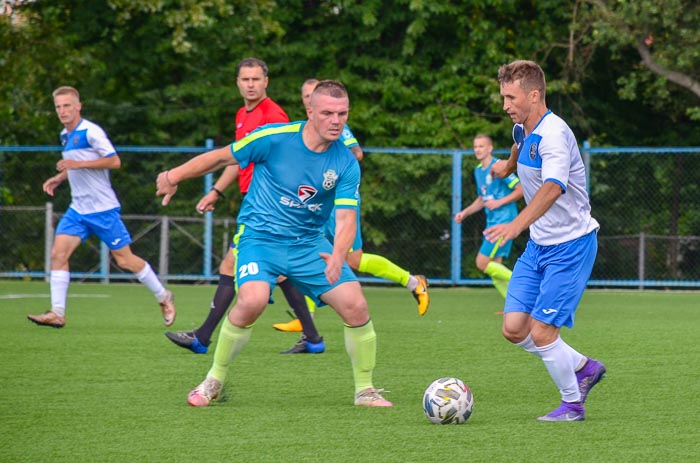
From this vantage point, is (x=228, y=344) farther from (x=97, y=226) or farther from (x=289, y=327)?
(x=97, y=226)

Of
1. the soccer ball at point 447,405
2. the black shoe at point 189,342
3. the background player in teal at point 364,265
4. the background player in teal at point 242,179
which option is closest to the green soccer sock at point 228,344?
the soccer ball at point 447,405

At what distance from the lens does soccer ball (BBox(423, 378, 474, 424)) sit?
229 inches

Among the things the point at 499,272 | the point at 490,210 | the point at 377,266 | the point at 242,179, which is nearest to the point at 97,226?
the point at 242,179

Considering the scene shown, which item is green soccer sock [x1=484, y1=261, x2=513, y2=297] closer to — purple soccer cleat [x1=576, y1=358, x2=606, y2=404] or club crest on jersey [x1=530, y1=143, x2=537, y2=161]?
purple soccer cleat [x1=576, y1=358, x2=606, y2=404]

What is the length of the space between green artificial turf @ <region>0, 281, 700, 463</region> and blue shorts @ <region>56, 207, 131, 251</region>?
84cm

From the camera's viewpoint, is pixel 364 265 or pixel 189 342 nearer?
pixel 189 342

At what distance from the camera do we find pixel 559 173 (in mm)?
5738

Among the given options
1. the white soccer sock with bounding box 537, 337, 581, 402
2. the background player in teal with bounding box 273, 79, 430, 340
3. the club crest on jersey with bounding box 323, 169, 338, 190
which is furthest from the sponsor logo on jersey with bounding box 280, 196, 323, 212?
the background player in teal with bounding box 273, 79, 430, 340

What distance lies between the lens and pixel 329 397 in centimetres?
678

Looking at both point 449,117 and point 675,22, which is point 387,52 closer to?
point 449,117

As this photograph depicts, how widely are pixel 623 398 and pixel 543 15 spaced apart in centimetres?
1512

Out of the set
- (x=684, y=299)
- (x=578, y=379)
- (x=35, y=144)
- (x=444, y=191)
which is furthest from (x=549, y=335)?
(x=35, y=144)

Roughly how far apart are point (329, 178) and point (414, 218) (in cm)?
1261

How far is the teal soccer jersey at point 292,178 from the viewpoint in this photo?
247 inches
